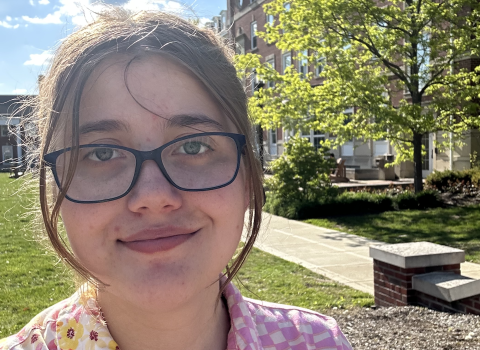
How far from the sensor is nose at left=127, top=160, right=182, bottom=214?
1027 millimetres

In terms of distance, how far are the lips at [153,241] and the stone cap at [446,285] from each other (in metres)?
4.19

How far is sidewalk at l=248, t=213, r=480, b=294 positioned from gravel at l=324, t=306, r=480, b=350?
93 cm

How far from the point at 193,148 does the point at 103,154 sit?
21 cm

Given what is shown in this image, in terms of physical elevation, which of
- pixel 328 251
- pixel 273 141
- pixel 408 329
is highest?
pixel 273 141

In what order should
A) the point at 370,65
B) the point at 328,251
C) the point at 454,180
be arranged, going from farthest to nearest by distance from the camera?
the point at 454,180 → the point at 370,65 → the point at 328,251

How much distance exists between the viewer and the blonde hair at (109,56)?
112 cm

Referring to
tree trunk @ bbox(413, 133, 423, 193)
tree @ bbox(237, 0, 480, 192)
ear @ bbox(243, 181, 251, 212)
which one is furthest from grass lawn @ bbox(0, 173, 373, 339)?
tree trunk @ bbox(413, 133, 423, 193)

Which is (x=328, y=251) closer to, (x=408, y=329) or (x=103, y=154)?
(x=408, y=329)

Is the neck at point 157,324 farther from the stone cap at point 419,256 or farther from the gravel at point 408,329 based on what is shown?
the stone cap at point 419,256

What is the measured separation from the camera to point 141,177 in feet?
3.46

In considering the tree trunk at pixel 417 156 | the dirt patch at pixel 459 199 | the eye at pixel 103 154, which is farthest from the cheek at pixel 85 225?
the dirt patch at pixel 459 199

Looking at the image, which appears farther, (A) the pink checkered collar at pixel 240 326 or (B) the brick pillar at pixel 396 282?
(B) the brick pillar at pixel 396 282

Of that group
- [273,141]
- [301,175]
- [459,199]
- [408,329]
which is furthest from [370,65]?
[273,141]

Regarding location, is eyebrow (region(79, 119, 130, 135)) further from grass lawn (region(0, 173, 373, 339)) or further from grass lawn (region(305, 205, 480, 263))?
grass lawn (region(305, 205, 480, 263))
